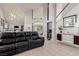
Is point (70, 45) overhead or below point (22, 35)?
below

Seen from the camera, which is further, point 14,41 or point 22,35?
point 22,35

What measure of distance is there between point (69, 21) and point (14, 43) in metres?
3.99

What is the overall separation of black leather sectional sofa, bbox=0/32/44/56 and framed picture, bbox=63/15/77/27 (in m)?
2.27

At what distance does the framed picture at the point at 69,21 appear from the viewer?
643 centimetres

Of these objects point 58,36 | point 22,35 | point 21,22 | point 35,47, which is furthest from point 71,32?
point 21,22

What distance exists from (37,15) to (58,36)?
498cm

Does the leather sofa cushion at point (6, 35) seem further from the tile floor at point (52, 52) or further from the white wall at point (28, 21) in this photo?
the white wall at point (28, 21)

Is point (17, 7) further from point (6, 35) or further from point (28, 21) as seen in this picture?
point (6, 35)

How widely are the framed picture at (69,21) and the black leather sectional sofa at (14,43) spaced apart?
7.45ft

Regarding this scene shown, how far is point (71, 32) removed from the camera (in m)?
6.70

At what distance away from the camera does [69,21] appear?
22.3 ft

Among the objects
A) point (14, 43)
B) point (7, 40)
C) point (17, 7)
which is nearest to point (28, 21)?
point (17, 7)

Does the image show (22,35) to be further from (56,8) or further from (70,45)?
(56,8)

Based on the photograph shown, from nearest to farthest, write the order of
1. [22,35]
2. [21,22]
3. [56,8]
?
1. [22,35]
2. [56,8]
3. [21,22]
